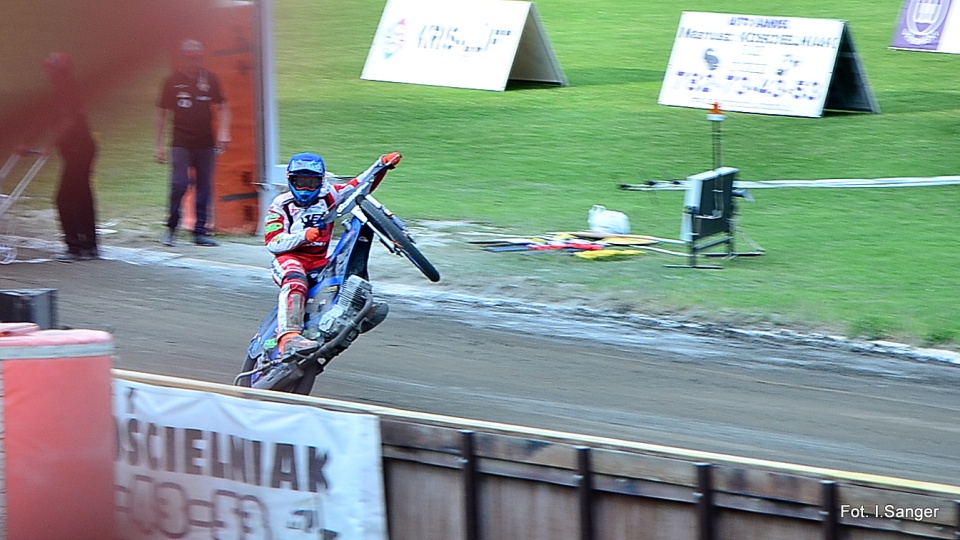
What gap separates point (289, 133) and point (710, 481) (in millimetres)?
18959

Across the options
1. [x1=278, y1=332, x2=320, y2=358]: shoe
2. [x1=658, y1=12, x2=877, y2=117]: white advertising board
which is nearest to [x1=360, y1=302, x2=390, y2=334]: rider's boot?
[x1=278, y1=332, x2=320, y2=358]: shoe

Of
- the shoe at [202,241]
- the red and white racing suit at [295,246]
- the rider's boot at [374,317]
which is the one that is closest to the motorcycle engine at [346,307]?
the rider's boot at [374,317]

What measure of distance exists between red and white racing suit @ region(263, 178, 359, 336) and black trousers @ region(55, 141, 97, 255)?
222 inches

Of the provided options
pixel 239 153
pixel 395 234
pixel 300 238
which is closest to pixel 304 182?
pixel 300 238

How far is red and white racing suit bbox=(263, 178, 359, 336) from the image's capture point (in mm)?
8805

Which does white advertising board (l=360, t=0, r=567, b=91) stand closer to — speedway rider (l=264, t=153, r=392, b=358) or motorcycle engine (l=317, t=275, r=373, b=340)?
speedway rider (l=264, t=153, r=392, b=358)

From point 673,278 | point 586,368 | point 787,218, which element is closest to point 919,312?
point 673,278

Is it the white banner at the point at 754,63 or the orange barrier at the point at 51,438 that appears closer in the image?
the orange barrier at the point at 51,438

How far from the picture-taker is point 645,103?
24625 mm

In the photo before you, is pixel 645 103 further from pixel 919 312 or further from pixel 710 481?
pixel 710 481

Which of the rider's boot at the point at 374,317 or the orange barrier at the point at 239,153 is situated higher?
the orange barrier at the point at 239,153

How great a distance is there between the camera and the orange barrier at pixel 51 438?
256 inches

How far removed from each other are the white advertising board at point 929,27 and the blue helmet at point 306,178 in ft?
67.8

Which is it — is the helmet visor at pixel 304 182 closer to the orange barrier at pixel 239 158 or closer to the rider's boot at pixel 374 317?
the rider's boot at pixel 374 317
